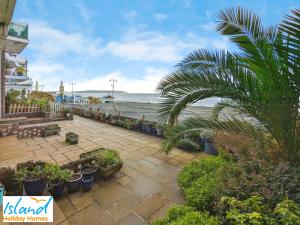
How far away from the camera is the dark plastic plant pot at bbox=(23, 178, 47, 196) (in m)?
2.19

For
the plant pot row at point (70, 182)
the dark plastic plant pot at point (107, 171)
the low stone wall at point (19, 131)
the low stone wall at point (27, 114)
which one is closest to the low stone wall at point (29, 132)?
the low stone wall at point (19, 131)

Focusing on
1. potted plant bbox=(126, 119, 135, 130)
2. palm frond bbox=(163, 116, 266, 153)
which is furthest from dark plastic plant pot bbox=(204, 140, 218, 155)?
potted plant bbox=(126, 119, 135, 130)

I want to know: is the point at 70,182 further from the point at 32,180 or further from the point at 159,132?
the point at 159,132

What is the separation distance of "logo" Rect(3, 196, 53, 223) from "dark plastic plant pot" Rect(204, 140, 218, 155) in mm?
3966

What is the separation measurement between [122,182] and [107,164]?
0.45 metres

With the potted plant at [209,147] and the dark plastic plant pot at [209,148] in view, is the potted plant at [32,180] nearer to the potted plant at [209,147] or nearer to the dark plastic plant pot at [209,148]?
the potted plant at [209,147]

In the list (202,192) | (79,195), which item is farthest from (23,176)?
(202,192)

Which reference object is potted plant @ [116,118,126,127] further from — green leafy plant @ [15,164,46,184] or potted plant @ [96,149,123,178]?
green leafy plant @ [15,164,46,184]

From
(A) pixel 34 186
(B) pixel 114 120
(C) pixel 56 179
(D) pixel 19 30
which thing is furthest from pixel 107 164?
(D) pixel 19 30

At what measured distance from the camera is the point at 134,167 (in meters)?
3.59

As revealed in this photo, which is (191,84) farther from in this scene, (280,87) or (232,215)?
(232,215)

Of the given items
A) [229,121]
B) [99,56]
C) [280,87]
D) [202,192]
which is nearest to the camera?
[280,87]

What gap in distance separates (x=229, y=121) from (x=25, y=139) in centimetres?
624

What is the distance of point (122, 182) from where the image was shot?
2.96m
